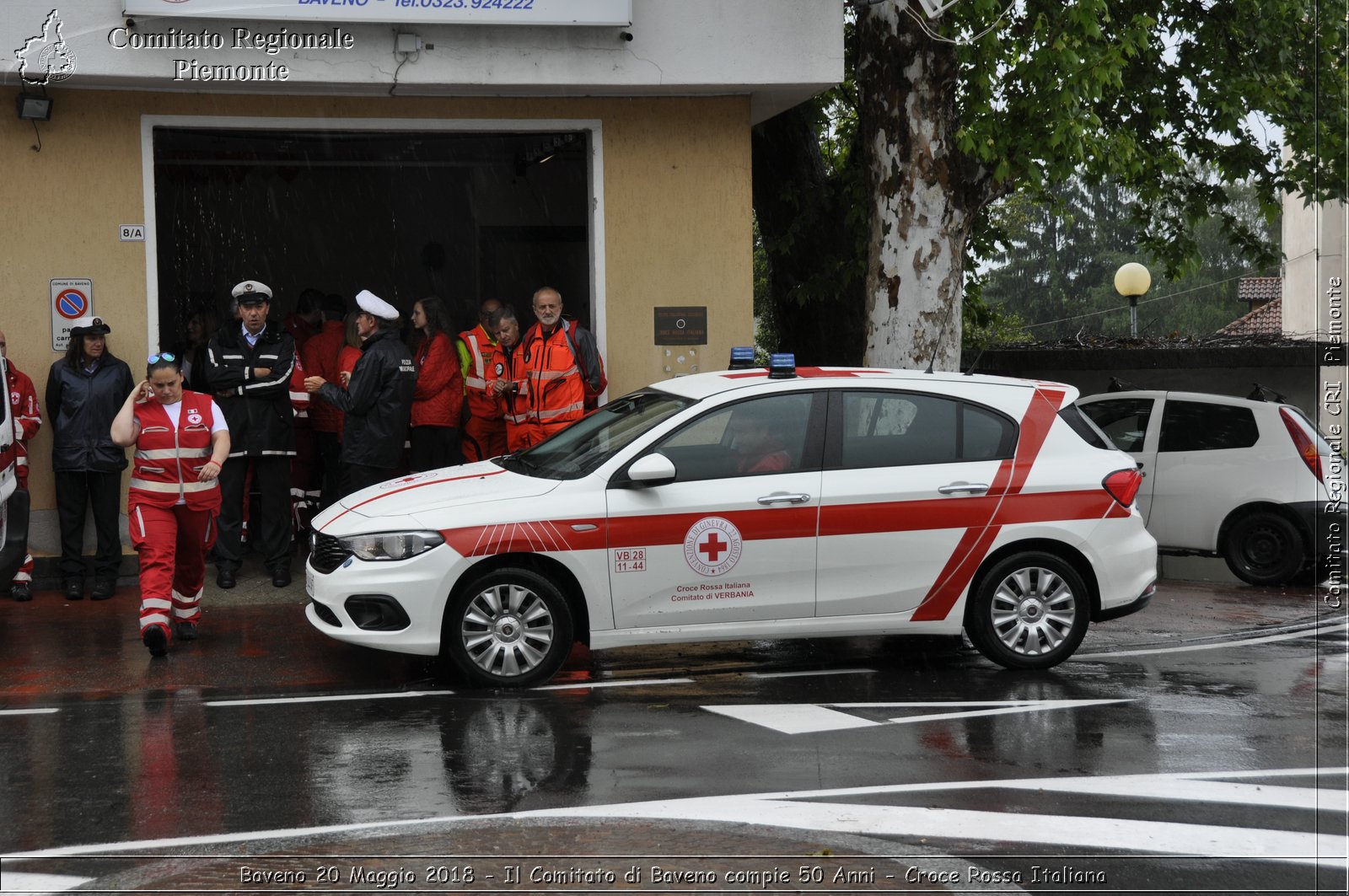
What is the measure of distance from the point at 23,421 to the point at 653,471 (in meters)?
5.46

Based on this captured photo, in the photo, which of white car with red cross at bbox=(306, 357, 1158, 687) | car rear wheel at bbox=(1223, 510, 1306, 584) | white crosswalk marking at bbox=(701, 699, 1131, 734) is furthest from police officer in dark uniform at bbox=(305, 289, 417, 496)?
car rear wheel at bbox=(1223, 510, 1306, 584)

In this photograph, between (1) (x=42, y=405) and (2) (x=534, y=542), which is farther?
(1) (x=42, y=405)

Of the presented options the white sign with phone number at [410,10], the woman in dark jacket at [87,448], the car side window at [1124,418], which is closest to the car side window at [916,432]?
the white sign with phone number at [410,10]

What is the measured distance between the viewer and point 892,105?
11938mm

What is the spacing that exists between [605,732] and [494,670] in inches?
43.7

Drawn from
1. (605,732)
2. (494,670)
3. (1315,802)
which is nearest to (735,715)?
(605,732)

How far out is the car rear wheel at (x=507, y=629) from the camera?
7.50 m

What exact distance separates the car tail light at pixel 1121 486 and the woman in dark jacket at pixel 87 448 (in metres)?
6.94

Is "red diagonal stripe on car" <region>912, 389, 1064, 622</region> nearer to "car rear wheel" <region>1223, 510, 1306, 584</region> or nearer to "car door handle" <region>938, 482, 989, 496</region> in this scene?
"car door handle" <region>938, 482, 989, 496</region>

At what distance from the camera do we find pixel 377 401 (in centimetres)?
1018

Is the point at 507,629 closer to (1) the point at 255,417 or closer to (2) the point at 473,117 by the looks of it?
(1) the point at 255,417

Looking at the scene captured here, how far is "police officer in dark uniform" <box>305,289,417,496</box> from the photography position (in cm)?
1010

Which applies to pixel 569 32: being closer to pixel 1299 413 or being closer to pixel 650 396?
pixel 650 396

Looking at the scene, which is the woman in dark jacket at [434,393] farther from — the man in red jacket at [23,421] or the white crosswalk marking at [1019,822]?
the white crosswalk marking at [1019,822]
